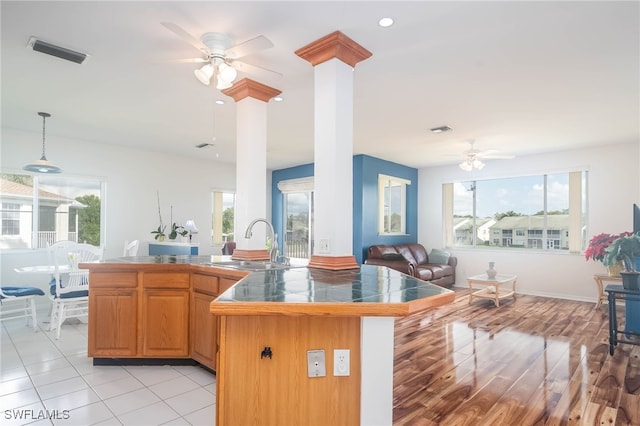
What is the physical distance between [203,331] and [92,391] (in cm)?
81

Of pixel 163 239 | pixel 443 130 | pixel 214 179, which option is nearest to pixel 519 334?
pixel 443 130

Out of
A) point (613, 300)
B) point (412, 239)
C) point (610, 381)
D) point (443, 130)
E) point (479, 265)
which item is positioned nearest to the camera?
point (610, 381)

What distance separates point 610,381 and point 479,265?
14.5 feet

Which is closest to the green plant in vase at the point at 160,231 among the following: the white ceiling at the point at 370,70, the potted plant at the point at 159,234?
the potted plant at the point at 159,234

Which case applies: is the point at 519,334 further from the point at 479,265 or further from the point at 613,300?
the point at 479,265

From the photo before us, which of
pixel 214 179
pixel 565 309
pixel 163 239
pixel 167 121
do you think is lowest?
pixel 565 309

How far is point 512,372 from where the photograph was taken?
2857 mm

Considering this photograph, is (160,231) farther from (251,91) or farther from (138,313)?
(251,91)

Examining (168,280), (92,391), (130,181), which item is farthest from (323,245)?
(130,181)

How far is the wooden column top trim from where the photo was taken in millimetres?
2426

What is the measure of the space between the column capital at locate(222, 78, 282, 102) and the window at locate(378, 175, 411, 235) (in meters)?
3.88

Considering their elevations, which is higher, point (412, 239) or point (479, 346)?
point (412, 239)

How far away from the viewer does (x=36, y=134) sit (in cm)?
499

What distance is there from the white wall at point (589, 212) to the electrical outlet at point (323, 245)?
542 centimetres
